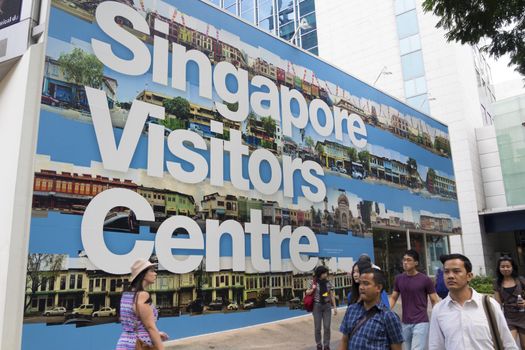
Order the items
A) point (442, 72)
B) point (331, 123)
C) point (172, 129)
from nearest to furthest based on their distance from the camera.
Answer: point (172, 129) < point (331, 123) < point (442, 72)

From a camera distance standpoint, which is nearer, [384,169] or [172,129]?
[172,129]

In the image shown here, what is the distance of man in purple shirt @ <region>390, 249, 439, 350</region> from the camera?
6.03 meters

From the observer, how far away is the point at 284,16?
44.1 meters

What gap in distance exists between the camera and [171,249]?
970 centimetres

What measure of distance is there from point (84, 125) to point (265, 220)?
5.20 meters

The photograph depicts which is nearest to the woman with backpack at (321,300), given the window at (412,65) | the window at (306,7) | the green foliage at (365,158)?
the green foliage at (365,158)

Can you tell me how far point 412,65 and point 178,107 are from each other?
2401cm

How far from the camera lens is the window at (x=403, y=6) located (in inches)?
1230

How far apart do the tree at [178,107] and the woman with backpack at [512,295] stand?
7.05 m

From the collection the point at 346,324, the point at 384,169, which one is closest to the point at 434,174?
the point at 384,169

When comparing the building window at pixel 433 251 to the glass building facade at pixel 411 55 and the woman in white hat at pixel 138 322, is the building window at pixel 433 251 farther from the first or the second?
the woman in white hat at pixel 138 322

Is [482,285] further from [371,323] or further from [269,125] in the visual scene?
[371,323]

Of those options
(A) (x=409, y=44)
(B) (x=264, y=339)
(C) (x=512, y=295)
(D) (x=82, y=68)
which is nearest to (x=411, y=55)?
(A) (x=409, y=44)

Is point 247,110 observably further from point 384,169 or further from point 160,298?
point 384,169
